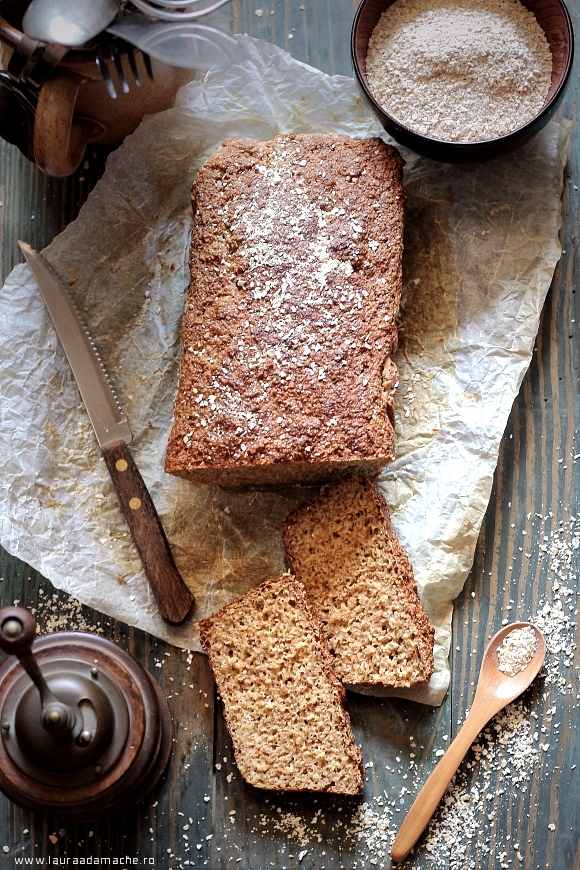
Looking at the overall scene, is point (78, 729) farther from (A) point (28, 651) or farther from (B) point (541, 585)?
(B) point (541, 585)

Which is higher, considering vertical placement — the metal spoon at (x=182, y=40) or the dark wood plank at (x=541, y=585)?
the metal spoon at (x=182, y=40)

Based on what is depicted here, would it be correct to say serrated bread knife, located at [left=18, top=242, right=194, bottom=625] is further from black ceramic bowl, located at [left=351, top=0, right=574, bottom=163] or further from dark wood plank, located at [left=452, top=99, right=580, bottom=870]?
black ceramic bowl, located at [left=351, top=0, right=574, bottom=163]

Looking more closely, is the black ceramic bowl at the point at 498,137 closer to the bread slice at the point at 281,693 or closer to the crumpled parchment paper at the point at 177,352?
the crumpled parchment paper at the point at 177,352

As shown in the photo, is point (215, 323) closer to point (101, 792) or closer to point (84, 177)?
point (84, 177)

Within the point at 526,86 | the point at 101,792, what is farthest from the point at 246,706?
the point at 526,86

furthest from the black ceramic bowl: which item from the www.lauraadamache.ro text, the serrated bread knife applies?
the www.lauraadamache.ro text

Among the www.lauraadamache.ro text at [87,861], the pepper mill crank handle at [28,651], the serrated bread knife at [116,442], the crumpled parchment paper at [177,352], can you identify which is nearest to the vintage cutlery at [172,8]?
the crumpled parchment paper at [177,352]

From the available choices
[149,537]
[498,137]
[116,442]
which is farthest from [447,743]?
[498,137]
